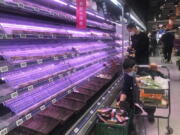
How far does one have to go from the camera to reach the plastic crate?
113 inches

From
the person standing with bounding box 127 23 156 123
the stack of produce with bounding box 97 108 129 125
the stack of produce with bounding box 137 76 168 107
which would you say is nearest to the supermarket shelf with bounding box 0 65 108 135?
the stack of produce with bounding box 97 108 129 125

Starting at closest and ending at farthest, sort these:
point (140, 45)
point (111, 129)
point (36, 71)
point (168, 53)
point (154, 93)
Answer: point (36, 71)
point (154, 93)
point (111, 129)
point (140, 45)
point (168, 53)

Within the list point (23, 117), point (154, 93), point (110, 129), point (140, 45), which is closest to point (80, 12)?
point (154, 93)

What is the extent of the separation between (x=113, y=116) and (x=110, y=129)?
0.24 m

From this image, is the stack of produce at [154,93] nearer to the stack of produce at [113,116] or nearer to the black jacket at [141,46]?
the stack of produce at [113,116]

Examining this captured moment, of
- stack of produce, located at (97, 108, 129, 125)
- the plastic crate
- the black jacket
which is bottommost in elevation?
the plastic crate

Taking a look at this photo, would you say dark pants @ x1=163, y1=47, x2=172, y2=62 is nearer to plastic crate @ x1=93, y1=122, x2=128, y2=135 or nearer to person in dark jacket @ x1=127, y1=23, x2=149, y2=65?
person in dark jacket @ x1=127, y1=23, x2=149, y2=65

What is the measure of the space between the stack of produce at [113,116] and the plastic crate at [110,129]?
75mm

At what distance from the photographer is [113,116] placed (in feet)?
10.2

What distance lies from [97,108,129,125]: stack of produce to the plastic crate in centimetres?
8

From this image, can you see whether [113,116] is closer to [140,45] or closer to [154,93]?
[154,93]

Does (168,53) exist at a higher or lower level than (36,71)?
lower

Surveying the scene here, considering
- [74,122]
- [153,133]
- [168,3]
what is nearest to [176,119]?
[153,133]

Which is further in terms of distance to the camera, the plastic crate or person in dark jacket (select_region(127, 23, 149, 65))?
person in dark jacket (select_region(127, 23, 149, 65))
